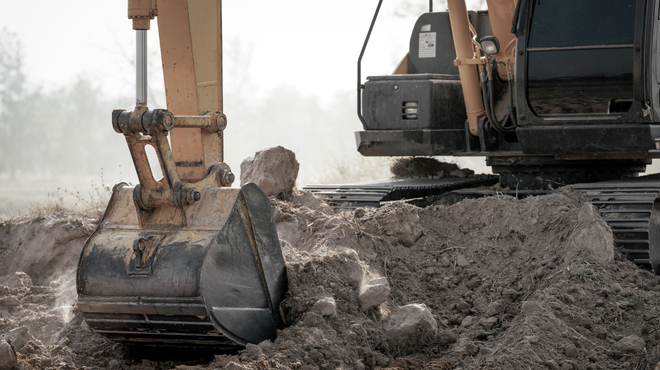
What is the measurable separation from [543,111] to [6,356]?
3.82 m

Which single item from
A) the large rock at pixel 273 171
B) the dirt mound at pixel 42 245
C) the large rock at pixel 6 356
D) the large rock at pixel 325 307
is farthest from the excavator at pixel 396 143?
the dirt mound at pixel 42 245

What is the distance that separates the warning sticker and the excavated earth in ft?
7.47

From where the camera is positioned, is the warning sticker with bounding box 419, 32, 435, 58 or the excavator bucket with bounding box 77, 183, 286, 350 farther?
the warning sticker with bounding box 419, 32, 435, 58

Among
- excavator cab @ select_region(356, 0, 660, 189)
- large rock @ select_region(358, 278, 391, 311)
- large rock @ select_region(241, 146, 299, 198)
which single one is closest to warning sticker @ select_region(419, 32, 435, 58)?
excavator cab @ select_region(356, 0, 660, 189)

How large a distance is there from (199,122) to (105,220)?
703mm

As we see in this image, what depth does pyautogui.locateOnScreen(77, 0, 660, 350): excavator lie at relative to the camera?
2963mm

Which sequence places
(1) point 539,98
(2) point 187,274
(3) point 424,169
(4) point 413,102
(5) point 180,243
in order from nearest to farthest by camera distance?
(2) point 187,274
(5) point 180,243
(1) point 539,98
(4) point 413,102
(3) point 424,169

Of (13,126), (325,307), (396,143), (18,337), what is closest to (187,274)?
(325,307)

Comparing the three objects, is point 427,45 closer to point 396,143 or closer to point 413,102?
point 413,102

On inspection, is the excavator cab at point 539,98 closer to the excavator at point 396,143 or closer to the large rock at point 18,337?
the excavator at point 396,143

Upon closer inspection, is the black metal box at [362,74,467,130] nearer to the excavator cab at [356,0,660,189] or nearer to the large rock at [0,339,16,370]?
the excavator cab at [356,0,660,189]

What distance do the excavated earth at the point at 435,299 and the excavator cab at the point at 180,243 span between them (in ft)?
0.57

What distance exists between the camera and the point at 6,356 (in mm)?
2764

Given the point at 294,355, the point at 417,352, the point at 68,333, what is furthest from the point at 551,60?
the point at 68,333
